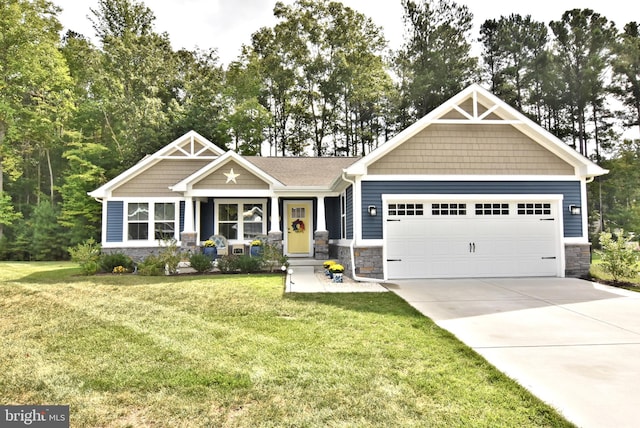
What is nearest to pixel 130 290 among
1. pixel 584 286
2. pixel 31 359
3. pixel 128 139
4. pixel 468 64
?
pixel 31 359

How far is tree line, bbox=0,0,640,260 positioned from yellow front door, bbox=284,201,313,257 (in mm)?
11247

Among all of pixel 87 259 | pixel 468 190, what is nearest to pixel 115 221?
pixel 87 259

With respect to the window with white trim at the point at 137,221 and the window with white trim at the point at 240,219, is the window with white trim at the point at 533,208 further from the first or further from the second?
the window with white trim at the point at 137,221

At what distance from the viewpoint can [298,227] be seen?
14797 millimetres

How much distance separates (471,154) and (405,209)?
240 centimetres

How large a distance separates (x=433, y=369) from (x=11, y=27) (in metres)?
27.2

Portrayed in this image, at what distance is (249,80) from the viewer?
86.7 feet

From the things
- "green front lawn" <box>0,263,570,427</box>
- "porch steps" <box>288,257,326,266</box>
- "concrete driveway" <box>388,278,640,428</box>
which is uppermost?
"porch steps" <box>288,257,326,266</box>

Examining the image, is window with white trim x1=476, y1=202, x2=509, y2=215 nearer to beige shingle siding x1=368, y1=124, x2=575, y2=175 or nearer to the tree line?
beige shingle siding x1=368, y1=124, x2=575, y2=175

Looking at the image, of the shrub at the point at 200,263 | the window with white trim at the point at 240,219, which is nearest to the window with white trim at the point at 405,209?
the shrub at the point at 200,263

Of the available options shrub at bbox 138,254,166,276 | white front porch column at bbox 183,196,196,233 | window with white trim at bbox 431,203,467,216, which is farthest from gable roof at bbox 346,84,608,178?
shrub at bbox 138,254,166,276

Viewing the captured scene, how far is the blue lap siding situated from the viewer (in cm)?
996

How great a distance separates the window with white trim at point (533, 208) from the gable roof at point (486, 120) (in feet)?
4.33

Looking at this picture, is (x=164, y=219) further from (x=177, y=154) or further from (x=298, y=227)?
(x=298, y=227)
